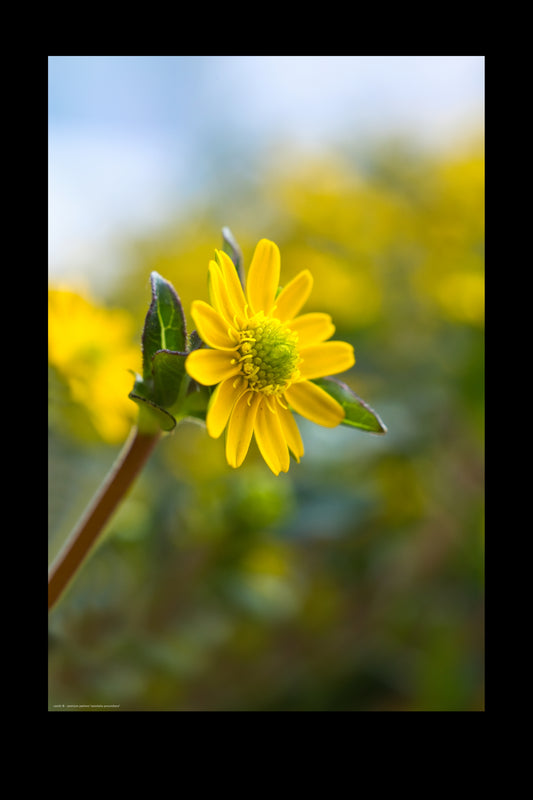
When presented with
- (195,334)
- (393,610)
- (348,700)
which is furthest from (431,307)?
(195,334)

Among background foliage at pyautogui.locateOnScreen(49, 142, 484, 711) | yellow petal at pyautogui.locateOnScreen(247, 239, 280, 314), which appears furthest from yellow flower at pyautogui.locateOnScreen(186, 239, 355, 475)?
background foliage at pyautogui.locateOnScreen(49, 142, 484, 711)

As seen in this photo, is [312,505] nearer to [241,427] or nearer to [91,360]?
[91,360]

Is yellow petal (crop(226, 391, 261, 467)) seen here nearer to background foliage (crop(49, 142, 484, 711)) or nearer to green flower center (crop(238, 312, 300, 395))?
green flower center (crop(238, 312, 300, 395))

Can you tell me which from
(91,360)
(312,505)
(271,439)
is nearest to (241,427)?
(271,439)

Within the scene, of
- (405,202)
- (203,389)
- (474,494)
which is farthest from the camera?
(405,202)

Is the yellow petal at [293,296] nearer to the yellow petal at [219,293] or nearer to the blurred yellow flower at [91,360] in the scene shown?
the yellow petal at [219,293]
